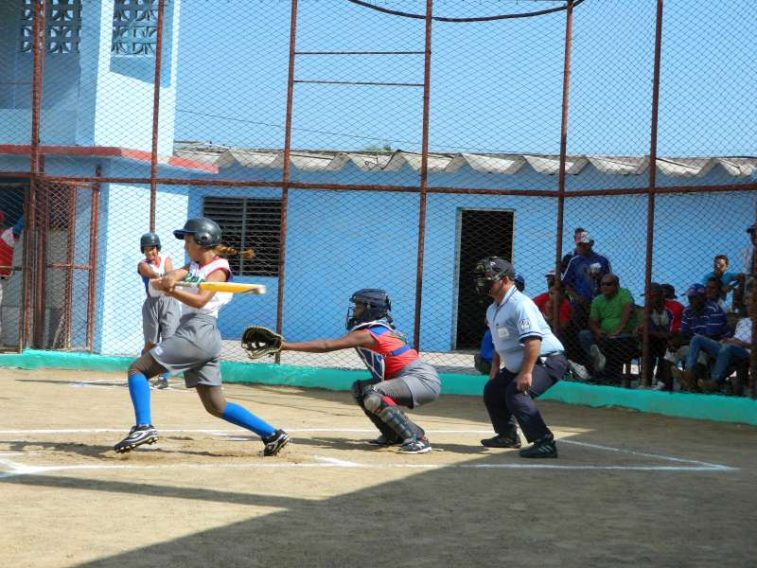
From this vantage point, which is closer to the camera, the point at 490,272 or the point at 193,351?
the point at 193,351

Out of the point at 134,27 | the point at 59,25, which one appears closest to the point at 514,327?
the point at 134,27

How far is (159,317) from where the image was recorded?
13.7 m

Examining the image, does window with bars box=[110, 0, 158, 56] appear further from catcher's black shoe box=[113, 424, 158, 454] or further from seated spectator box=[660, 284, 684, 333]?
catcher's black shoe box=[113, 424, 158, 454]

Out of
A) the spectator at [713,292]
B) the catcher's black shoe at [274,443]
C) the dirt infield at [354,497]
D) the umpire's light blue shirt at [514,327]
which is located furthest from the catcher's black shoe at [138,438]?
the spectator at [713,292]

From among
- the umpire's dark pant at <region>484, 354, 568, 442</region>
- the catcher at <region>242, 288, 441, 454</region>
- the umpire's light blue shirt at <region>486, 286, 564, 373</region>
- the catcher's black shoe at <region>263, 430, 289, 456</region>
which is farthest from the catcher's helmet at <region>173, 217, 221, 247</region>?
the umpire's dark pant at <region>484, 354, 568, 442</region>

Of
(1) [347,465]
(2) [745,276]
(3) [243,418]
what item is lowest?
(1) [347,465]

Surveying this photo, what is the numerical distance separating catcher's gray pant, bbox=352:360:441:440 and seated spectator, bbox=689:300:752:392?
15.8 feet

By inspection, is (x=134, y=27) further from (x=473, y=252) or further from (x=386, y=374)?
(x=386, y=374)

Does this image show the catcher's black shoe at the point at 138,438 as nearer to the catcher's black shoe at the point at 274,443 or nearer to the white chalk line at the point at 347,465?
the white chalk line at the point at 347,465

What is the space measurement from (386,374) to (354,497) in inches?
98.0

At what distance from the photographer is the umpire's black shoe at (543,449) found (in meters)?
9.56

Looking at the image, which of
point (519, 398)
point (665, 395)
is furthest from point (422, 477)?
point (665, 395)

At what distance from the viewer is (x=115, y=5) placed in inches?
790

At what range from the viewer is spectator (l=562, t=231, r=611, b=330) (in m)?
15.4
